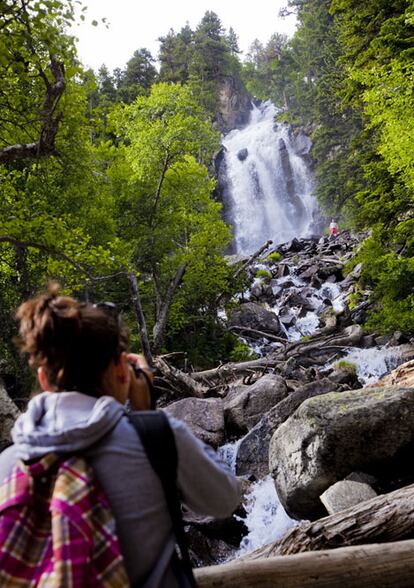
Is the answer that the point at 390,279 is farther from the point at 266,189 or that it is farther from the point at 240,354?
the point at 266,189

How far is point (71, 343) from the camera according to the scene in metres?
1.49

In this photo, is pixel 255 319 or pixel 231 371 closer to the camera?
pixel 231 371

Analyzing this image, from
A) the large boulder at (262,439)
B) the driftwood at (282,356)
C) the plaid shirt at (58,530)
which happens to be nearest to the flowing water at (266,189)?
the driftwood at (282,356)

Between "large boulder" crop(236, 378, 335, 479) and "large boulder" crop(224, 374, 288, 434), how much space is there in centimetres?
80

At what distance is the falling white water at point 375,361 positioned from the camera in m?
12.1

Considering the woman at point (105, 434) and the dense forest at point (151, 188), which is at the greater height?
the dense forest at point (151, 188)

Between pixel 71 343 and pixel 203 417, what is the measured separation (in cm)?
848

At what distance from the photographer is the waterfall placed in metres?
44.1

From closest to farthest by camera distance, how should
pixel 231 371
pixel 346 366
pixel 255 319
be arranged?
pixel 346 366 → pixel 231 371 → pixel 255 319

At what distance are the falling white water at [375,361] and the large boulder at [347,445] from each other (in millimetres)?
5989

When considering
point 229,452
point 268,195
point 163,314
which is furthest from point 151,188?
point 268,195

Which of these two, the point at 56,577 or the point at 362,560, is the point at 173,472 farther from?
the point at 362,560

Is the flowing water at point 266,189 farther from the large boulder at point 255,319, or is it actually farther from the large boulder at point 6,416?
the large boulder at point 6,416

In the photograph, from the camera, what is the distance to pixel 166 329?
17.1 metres
